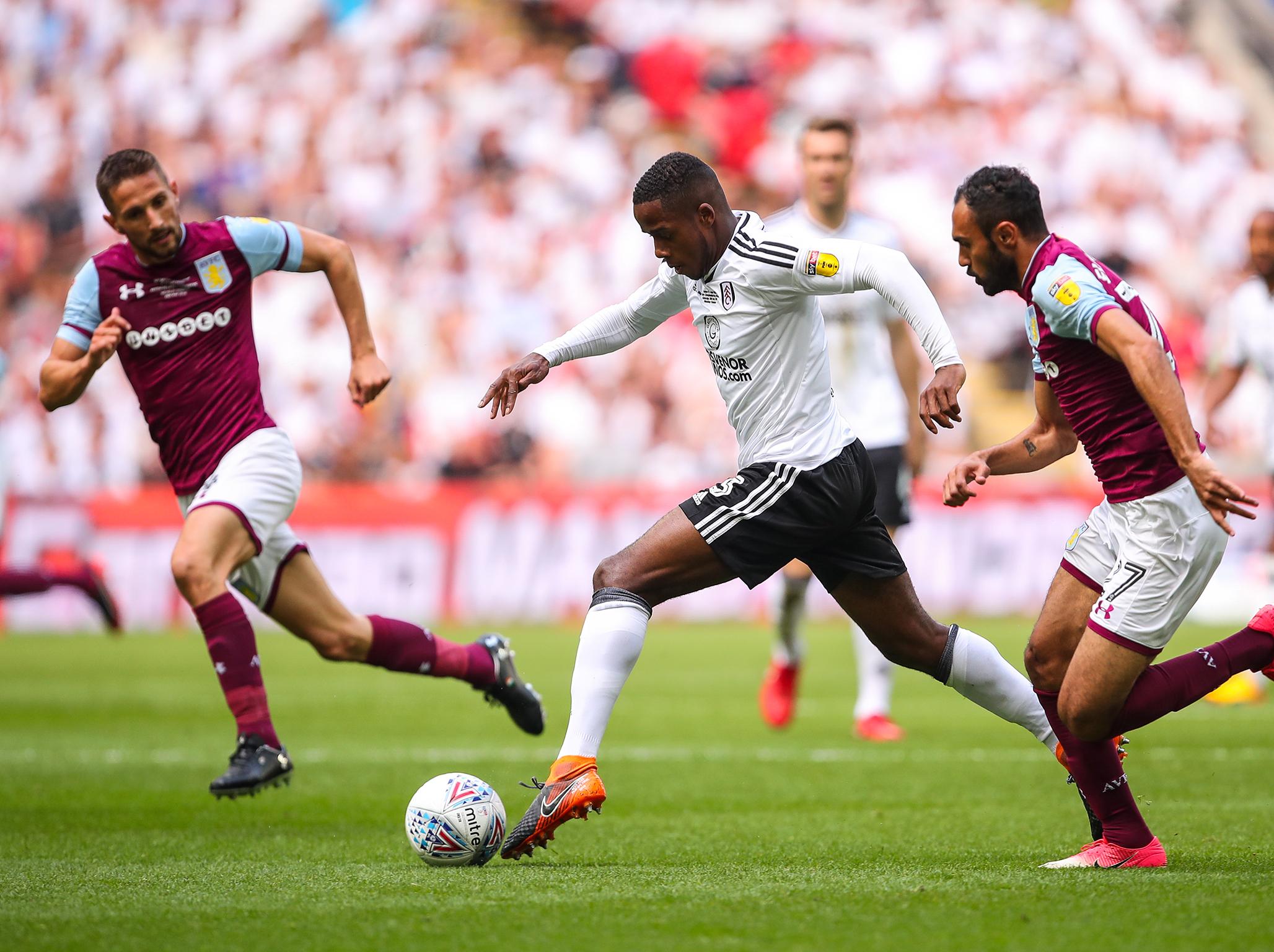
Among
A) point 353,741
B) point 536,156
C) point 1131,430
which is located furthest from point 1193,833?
point 536,156

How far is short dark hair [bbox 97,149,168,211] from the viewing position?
627cm

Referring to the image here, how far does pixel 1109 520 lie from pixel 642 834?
2151 mm

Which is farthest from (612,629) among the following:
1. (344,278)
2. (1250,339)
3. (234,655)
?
(1250,339)

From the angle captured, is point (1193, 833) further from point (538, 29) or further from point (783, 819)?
point (538, 29)

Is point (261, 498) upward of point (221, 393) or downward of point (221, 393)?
downward

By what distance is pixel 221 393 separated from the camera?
653cm

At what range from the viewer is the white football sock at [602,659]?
506 centimetres

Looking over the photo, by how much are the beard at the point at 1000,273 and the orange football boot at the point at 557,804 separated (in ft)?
6.52

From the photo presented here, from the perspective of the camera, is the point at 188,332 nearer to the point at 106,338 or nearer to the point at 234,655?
the point at 106,338

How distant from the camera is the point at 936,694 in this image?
11852mm

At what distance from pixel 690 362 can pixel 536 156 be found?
174 inches

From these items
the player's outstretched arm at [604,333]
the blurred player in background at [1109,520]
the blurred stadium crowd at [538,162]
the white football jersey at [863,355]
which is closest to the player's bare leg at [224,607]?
the player's outstretched arm at [604,333]

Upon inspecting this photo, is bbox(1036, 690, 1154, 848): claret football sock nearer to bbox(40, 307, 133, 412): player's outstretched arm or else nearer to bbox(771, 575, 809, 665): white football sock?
bbox(40, 307, 133, 412): player's outstretched arm

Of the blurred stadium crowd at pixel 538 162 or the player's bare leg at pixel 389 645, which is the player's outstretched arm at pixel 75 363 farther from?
the blurred stadium crowd at pixel 538 162
